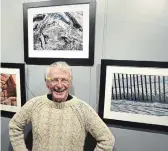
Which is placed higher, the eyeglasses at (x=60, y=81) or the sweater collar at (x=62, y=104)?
the eyeglasses at (x=60, y=81)

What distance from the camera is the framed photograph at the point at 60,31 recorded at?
1.39 meters

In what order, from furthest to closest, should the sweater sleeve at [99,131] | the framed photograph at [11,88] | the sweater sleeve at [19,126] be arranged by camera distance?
the framed photograph at [11,88]
the sweater sleeve at [19,126]
the sweater sleeve at [99,131]

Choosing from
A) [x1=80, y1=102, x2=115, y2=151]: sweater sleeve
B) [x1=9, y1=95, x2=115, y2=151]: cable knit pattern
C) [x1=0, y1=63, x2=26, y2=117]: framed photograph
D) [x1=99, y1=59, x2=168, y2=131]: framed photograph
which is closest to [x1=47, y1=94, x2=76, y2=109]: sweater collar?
[x1=9, y1=95, x2=115, y2=151]: cable knit pattern

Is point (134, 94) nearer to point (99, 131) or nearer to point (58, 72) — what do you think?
point (99, 131)

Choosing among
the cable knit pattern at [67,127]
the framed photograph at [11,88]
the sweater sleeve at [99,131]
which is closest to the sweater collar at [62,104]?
the cable knit pattern at [67,127]

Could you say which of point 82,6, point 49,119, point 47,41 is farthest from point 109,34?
point 49,119

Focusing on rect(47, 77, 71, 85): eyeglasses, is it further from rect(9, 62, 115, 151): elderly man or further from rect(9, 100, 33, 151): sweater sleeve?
rect(9, 100, 33, 151): sweater sleeve

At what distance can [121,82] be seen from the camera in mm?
1344

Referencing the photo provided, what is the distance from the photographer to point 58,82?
1244 mm

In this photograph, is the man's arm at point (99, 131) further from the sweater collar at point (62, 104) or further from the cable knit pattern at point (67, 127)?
the sweater collar at point (62, 104)

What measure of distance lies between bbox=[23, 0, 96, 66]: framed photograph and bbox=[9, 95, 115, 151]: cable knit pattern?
0.37 meters

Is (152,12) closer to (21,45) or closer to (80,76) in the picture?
(80,76)

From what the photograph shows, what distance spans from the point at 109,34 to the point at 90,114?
590mm

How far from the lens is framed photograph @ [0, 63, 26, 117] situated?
5.28 feet
